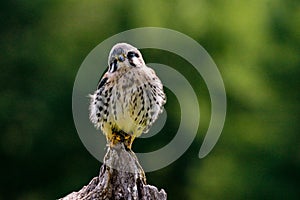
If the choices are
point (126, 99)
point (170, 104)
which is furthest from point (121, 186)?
point (170, 104)

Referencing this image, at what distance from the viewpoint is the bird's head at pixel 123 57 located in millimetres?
6223

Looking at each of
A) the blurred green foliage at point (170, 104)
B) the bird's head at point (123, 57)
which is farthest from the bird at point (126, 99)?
the blurred green foliage at point (170, 104)

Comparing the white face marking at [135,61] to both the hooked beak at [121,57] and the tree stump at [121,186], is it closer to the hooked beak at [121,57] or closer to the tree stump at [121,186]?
the hooked beak at [121,57]

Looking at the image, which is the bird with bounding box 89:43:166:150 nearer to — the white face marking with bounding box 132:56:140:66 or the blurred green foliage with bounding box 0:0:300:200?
the white face marking with bounding box 132:56:140:66

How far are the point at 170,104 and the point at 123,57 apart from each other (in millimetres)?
7571

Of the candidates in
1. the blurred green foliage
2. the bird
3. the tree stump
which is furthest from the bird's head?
the blurred green foliage

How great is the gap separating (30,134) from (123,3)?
291cm

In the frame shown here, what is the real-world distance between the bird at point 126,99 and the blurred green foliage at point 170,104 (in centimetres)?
690

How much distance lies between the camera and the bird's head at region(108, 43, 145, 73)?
20.4 ft

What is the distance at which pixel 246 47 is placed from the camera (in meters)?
16.5

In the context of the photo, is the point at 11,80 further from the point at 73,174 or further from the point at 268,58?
the point at 268,58

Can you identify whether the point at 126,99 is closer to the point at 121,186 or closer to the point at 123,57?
the point at 123,57

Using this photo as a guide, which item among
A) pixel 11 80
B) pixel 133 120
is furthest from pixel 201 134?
pixel 133 120

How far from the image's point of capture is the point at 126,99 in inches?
253
